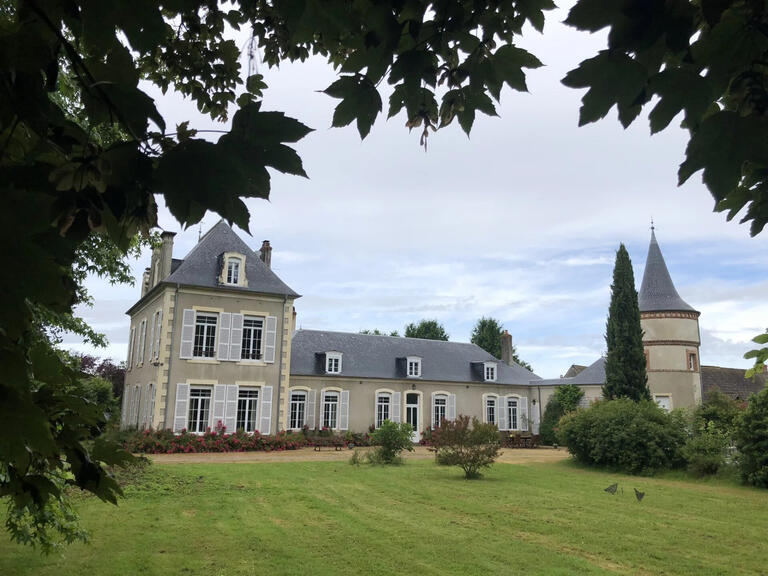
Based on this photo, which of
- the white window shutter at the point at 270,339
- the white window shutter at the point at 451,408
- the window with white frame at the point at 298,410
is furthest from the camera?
the white window shutter at the point at 451,408

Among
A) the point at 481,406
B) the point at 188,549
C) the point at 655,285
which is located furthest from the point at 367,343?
the point at 188,549

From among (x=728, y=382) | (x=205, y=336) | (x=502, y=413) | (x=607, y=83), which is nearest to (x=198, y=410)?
(x=205, y=336)

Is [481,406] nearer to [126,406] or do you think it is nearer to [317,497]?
[126,406]

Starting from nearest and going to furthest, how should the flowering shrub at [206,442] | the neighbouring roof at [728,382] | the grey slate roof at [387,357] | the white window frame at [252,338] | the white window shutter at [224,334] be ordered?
the flowering shrub at [206,442]
the white window shutter at [224,334]
the white window frame at [252,338]
the grey slate roof at [387,357]
the neighbouring roof at [728,382]

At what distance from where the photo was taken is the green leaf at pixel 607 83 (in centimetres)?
111

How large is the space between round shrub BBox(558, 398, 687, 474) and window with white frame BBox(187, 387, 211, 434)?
38.2 ft

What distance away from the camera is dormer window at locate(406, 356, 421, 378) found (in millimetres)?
24500

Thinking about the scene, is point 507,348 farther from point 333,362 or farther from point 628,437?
point 628,437

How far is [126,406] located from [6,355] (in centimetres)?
2568

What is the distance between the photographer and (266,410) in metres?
19.5

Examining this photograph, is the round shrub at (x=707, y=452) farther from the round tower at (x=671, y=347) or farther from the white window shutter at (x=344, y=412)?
the white window shutter at (x=344, y=412)

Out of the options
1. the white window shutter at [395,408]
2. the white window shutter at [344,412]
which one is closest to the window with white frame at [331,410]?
the white window shutter at [344,412]

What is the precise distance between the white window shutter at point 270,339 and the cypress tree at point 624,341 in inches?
491

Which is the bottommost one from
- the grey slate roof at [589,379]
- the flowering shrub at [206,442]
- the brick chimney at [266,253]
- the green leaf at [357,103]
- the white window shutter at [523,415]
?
the flowering shrub at [206,442]
